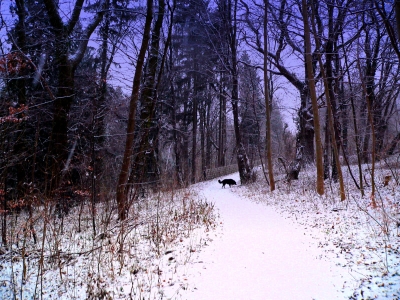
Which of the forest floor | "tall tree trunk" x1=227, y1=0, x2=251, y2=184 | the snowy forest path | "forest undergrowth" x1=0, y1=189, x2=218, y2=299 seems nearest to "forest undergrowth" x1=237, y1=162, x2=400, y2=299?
the forest floor

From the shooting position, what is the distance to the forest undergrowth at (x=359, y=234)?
10.5 feet

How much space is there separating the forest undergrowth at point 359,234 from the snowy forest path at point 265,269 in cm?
27

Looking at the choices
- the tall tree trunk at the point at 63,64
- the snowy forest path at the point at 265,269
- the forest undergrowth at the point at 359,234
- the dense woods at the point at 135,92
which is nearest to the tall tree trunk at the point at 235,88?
the dense woods at the point at 135,92

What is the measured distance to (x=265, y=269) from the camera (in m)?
3.84

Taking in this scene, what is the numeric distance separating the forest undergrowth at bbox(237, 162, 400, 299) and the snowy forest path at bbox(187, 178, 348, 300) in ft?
0.87

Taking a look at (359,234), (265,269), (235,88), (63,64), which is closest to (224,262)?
(265,269)

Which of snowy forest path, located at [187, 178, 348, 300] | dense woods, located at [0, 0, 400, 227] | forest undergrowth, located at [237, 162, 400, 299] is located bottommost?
snowy forest path, located at [187, 178, 348, 300]

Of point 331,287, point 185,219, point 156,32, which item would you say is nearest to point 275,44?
point 156,32

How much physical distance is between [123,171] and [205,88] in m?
17.9

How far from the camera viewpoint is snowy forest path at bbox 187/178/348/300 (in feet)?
10.5

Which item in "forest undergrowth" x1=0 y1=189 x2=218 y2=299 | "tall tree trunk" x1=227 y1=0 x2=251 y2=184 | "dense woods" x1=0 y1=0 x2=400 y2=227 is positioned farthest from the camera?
"tall tree trunk" x1=227 y1=0 x2=251 y2=184

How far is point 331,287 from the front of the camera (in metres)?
3.24

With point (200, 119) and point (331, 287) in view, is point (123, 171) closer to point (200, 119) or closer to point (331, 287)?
point (331, 287)

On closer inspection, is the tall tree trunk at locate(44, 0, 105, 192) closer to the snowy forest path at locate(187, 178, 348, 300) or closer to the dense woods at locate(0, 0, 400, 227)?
the dense woods at locate(0, 0, 400, 227)
